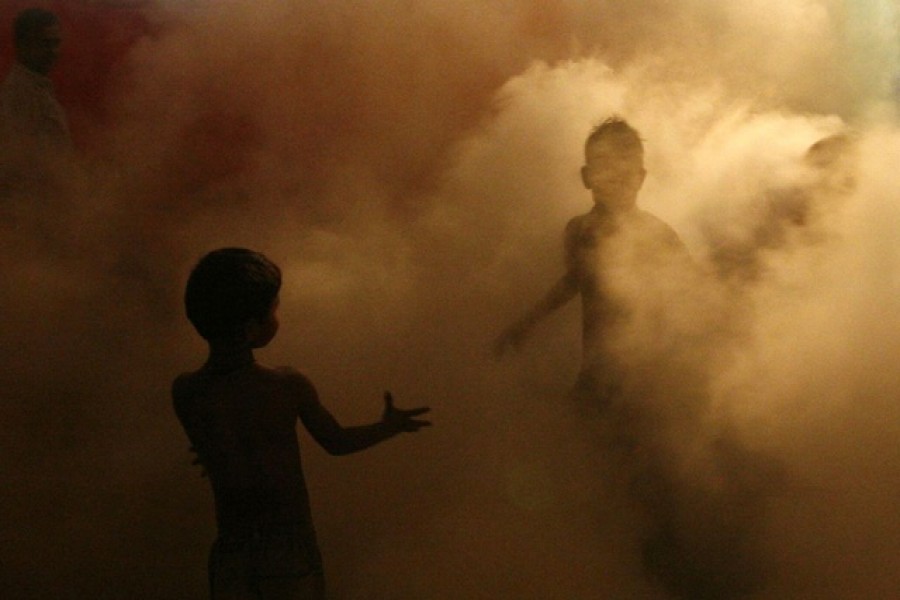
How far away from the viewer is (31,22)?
3.52 meters

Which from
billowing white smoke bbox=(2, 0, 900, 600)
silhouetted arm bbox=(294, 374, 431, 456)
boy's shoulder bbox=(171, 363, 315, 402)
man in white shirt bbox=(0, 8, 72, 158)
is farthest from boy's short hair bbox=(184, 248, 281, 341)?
man in white shirt bbox=(0, 8, 72, 158)

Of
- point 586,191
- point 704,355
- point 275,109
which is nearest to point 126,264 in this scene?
point 275,109

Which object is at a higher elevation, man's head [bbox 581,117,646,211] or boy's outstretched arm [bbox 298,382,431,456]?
man's head [bbox 581,117,646,211]

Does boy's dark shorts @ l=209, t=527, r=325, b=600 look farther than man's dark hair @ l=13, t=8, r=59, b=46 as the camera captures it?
No

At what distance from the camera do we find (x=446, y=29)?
368cm

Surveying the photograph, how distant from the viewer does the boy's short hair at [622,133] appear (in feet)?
11.8

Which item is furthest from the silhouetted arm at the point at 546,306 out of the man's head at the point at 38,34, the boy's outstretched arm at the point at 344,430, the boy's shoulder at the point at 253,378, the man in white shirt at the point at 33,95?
the man's head at the point at 38,34

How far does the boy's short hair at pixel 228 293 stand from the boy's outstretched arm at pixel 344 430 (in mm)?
258

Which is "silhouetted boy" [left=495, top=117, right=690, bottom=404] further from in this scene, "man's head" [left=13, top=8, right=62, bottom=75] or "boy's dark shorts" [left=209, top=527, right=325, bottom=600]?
"man's head" [left=13, top=8, right=62, bottom=75]

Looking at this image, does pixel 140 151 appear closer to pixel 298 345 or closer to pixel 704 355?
pixel 298 345

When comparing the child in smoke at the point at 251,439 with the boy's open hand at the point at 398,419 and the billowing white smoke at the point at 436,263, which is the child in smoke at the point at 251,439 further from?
the billowing white smoke at the point at 436,263

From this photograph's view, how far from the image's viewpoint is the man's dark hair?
3525 mm

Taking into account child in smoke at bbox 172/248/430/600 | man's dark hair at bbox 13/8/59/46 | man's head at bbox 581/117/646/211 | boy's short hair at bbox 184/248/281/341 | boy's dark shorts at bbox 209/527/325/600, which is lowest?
boy's dark shorts at bbox 209/527/325/600

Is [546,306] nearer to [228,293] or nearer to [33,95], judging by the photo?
[228,293]
